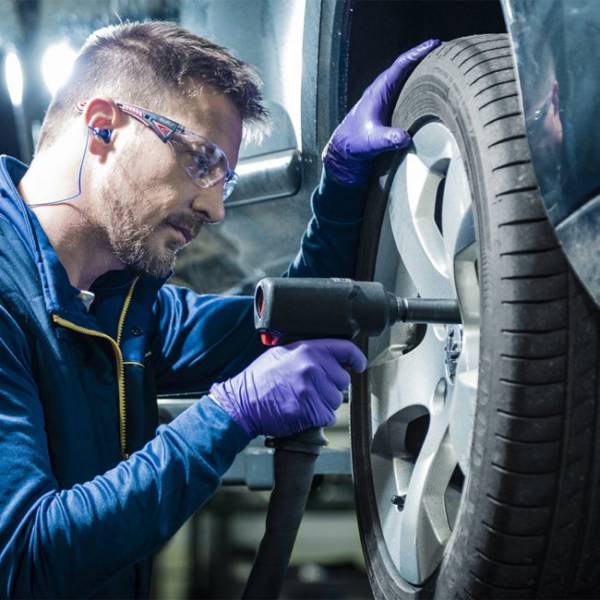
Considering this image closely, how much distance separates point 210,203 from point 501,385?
0.76 metres

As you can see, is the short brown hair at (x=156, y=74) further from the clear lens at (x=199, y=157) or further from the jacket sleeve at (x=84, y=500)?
the jacket sleeve at (x=84, y=500)

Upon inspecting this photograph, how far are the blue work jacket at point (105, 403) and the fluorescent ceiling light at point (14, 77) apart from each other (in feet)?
1.05

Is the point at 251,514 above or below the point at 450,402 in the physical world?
below

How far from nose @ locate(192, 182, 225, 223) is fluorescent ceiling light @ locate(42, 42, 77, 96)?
17.2 inches

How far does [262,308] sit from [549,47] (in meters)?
0.49

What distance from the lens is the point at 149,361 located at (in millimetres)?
1611

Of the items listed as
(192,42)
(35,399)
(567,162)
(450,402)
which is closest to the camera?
(567,162)

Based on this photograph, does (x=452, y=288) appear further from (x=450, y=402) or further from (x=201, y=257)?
(x=201, y=257)

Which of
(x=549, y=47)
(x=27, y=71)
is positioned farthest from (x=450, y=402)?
(x=27, y=71)

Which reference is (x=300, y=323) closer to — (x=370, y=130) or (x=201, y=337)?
(x=370, y=130)

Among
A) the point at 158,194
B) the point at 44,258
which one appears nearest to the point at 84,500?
the point at 44,258

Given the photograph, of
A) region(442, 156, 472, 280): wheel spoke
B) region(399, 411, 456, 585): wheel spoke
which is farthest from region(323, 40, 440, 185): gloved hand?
region(399, 411, 456, 585): wheel spoke

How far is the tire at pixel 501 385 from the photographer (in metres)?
0.85

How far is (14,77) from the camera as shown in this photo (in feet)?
5.78
